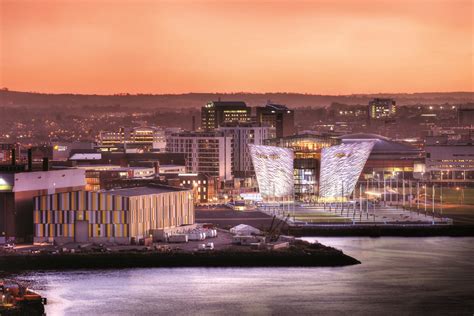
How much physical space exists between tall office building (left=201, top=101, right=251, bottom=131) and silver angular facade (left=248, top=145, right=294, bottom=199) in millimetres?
33689

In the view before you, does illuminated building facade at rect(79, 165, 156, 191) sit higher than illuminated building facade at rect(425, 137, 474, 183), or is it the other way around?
illuminated building facade at rect(425, 137, 474, 183)

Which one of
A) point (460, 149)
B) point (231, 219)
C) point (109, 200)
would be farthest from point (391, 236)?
point (460, 149)

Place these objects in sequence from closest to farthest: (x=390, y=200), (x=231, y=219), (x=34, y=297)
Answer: (x=34, y=297) → (x=231, y=219) → (x=390, y=200)

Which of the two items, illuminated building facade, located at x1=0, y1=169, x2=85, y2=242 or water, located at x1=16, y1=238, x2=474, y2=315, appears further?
illuminated building facade, located at x1=0, y1=169, x2=85, y2=242

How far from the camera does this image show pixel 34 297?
21.4 m

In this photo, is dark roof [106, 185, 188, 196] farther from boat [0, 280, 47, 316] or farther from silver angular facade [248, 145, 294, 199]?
silver angular facade [248, 145, 294, 199]

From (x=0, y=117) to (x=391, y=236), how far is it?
75.9 meters

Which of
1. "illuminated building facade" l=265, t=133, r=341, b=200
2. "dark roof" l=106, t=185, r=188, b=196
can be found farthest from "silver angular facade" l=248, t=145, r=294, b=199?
"dark roof" l=106, t=185, r=188, b=196

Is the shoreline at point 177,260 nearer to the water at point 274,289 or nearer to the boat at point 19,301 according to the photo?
the water at point 274,289

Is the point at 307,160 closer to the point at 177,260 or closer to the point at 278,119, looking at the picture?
the point at 177,260

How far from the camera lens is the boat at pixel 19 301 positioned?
20.1 metres

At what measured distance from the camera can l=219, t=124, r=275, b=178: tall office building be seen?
187 feet

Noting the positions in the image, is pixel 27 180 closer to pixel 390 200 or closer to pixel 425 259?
pixel 425 259

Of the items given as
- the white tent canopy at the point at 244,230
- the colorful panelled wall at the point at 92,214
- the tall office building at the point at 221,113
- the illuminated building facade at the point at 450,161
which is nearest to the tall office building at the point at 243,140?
the illuminated building facade at the point at 450,161
